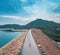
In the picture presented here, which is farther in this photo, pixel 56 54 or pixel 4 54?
pixel 56 54

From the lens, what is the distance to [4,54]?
1980cm

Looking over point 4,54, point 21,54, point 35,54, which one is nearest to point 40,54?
point 35,54

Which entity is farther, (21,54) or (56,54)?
(56,54)

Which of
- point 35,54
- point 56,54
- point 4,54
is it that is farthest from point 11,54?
point 56,54

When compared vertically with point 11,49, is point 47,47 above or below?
below

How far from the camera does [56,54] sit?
22.6 m

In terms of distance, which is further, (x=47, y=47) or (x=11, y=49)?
(x=47, y=47)

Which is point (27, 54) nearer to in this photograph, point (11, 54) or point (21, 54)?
point (21, 54)

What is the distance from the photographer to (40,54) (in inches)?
747

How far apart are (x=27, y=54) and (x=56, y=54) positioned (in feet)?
15.4

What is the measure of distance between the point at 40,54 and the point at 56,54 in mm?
4059

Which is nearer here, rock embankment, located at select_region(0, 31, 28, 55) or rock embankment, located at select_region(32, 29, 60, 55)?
rock embankment, located at select_region(0, 31, 28, 55)

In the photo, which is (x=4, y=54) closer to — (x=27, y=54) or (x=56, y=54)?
(x=27, y=54)

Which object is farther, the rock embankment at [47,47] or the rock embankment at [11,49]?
the rock embankment at [47,47]
